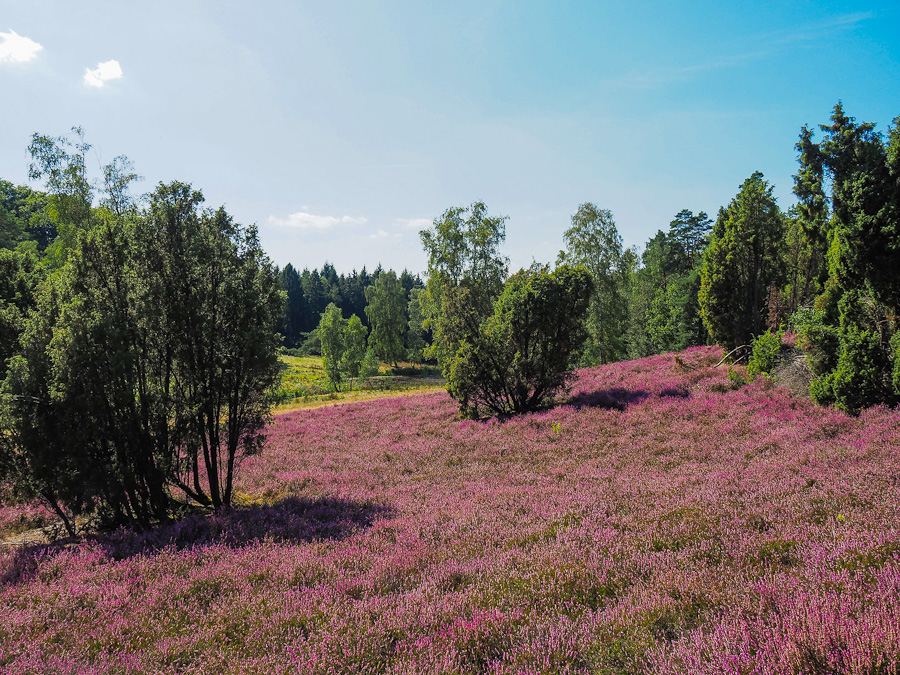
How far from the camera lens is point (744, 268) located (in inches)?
867

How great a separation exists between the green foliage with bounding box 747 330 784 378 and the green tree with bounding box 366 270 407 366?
194 feet

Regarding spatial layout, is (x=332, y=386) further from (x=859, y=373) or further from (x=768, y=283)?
(x=859, y=373)

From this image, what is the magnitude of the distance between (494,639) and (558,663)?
63 centimetres

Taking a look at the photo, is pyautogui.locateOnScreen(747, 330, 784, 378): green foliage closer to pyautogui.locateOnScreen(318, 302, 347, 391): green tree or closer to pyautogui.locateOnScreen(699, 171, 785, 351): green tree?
pyautogui.locateOnScreen(699, 171, 785, 351): green tree

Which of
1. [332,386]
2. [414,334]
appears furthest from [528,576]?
[414,334]

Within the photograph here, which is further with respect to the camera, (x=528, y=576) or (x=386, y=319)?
(x=386, y=319)

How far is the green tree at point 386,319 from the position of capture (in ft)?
237

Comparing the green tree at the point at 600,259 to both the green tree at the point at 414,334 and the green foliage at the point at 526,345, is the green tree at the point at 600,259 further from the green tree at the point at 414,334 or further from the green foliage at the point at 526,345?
the green tree at the point at 414,334

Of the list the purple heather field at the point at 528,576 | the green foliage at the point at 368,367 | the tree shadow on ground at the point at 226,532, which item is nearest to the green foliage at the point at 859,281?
the purple heather field at the point at 528,576

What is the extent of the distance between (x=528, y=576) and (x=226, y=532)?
5616mm

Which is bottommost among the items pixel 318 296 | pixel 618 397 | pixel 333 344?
pixel 618 397

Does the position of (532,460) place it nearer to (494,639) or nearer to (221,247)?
(494,639)

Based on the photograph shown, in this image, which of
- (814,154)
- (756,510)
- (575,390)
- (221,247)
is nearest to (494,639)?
(756,510)

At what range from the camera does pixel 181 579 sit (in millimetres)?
5465
